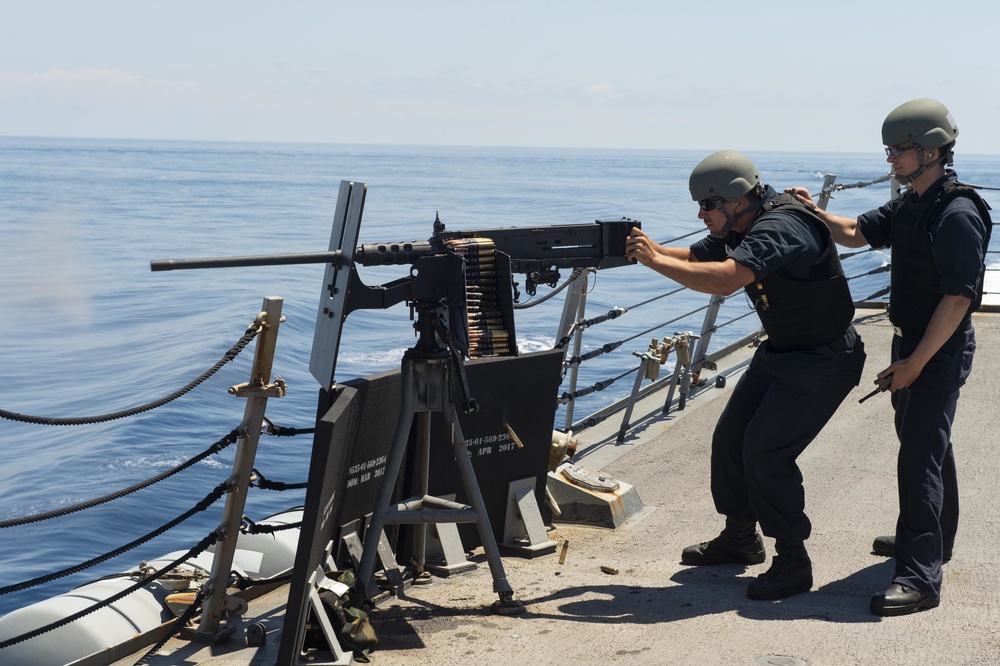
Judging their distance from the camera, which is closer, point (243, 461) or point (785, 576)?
point (243, 461)

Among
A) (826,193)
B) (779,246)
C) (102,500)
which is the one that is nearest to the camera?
(102,500)

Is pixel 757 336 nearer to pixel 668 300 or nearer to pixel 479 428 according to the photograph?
pixel 479 428

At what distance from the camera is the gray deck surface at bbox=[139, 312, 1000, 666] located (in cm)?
391

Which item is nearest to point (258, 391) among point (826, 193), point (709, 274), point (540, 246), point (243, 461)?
point (243, 461)

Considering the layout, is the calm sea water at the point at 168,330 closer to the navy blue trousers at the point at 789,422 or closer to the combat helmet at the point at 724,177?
the combat helmet at the point at 724,177

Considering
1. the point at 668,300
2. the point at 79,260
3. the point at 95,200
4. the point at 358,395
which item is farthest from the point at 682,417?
the point at 95,200

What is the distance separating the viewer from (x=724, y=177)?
4.38 metres

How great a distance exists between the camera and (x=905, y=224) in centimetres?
442

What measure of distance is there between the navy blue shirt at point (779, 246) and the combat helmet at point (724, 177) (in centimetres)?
14

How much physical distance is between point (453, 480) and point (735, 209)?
5.49 ft

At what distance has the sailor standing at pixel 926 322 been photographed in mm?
4141

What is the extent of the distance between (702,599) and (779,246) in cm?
145

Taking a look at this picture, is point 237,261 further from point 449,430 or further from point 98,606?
point 98,606

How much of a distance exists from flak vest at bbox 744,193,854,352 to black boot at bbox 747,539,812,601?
82cm
